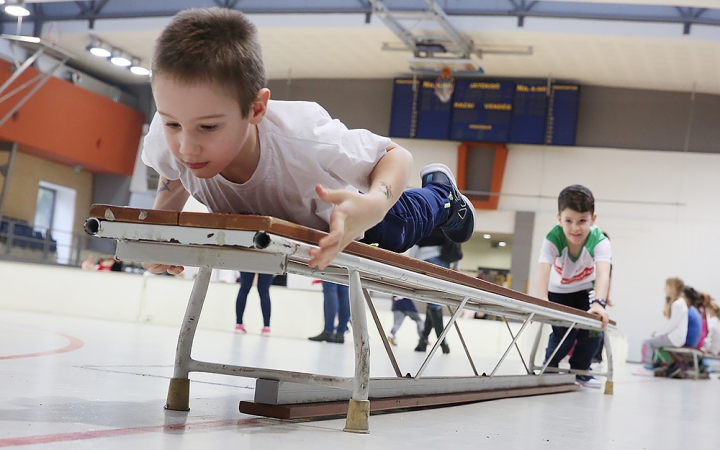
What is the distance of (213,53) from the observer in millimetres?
1407

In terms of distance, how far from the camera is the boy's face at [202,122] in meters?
1.41

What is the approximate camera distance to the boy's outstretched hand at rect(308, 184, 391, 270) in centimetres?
134

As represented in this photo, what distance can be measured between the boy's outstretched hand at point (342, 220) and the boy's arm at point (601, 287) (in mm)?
2895

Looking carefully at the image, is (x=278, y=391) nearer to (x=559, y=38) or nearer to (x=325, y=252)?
(x=325, y=252)

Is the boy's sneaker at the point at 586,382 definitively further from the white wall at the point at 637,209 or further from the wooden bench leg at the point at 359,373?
the white wall at the point at 637,209

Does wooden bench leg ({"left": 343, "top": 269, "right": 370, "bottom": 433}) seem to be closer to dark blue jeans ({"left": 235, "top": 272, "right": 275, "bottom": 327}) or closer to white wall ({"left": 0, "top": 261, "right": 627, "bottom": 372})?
dark blue jeans ({"left": 235, "top": 272, "right": 275, "bottom": 327})

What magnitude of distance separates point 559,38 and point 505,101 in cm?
221

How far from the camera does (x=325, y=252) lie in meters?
1.35

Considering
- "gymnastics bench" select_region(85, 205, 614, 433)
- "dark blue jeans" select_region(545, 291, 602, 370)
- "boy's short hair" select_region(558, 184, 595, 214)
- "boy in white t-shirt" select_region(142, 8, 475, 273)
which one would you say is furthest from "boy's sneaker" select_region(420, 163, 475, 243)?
"dark blue jeans" select_region(545, 291, 602, 370)

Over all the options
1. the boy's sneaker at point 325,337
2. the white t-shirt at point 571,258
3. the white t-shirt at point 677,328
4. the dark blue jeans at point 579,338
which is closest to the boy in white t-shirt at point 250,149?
the white t-shirt at point 571,258

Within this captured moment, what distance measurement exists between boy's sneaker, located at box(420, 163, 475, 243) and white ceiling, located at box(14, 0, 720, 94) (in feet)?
29.9

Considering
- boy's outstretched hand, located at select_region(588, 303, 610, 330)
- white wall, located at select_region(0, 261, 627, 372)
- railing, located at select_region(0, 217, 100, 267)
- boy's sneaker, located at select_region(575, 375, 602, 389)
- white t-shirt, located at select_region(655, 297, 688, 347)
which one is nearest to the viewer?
boy's outstretched hand, located at select_region(588, 303, 610, 330)

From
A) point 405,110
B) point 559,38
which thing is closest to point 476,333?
point 559,38

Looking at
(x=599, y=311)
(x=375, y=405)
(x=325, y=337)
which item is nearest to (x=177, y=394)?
(x=375, y=405)
